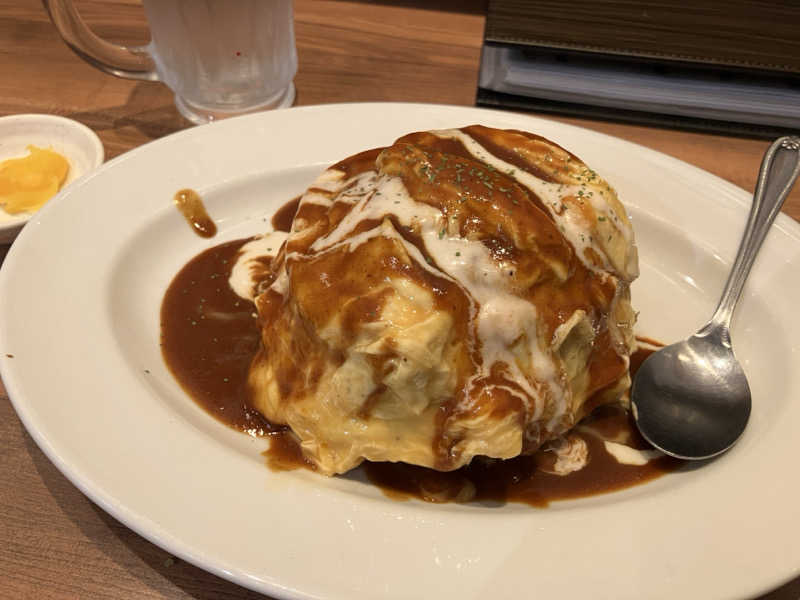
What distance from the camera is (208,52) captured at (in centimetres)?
244

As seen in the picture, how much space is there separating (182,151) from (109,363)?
2.97ft

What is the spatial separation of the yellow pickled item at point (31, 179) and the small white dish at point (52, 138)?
0.06 metres

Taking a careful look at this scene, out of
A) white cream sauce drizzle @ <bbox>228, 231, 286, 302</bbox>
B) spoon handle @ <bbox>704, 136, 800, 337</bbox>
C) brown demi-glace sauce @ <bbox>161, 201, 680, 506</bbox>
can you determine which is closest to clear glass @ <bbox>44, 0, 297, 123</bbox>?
white cream sauce drizzle @ <bbox>228, 231, 286, 302</bbox>

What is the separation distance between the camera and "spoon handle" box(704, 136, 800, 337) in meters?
1.83

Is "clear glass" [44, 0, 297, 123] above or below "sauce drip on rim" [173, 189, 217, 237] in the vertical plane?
above

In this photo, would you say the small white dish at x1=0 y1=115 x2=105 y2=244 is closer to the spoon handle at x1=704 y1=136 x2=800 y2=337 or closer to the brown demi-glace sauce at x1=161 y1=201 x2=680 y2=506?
the brown demi-glace sauce at x1=161 y1=201 x2=680 y2=506

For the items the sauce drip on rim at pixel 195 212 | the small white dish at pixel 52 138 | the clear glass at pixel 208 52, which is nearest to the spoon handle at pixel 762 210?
the sauce drip on rim at pixel 195 212

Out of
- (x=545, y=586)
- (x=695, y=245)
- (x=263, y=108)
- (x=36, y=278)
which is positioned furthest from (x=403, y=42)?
(x=545, y=586)

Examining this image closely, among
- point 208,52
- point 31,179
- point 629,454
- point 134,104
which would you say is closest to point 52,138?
point 31,179

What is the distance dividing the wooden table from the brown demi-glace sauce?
0.36m

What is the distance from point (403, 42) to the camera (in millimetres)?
3213

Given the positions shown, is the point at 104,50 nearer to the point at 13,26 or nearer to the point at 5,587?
the point at 13,26

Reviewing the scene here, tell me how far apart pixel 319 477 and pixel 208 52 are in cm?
177

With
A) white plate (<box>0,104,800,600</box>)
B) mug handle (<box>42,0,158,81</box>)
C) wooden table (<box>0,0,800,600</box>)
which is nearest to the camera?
white plate (<box>0,104,800,600</box>)
